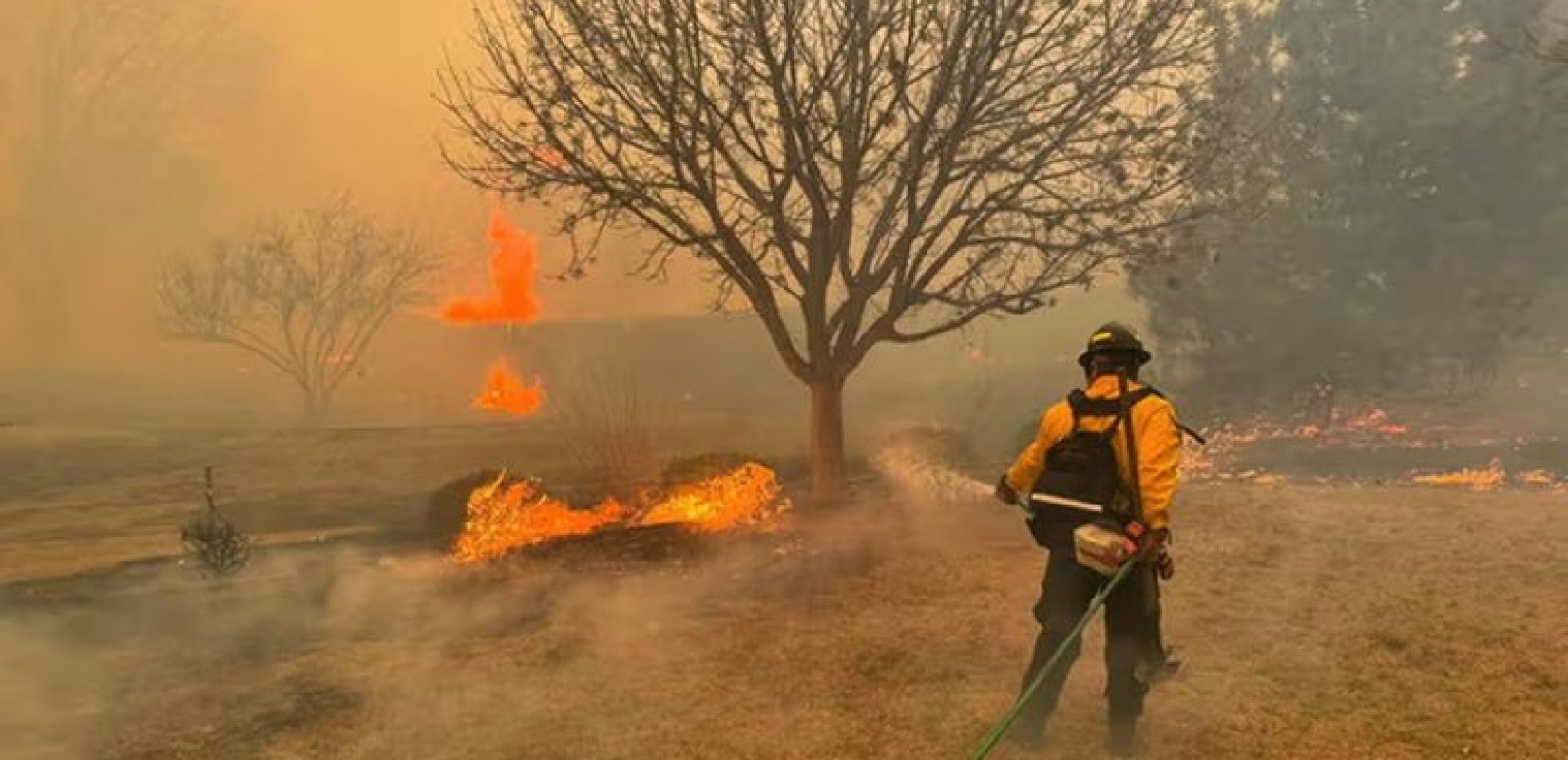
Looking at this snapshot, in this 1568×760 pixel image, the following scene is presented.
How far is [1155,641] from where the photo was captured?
4.96m

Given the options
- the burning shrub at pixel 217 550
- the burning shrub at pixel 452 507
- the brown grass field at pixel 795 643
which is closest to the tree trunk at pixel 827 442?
the brown grass field at pixel 795 643

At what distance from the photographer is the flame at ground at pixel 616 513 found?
11102 millimetres

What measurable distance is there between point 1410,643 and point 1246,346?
81.1 feet

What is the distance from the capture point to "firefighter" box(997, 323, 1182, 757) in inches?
185

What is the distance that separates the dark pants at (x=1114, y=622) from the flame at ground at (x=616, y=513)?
6.33 metres

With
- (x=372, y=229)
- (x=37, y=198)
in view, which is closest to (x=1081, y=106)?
(x=372, y=229)

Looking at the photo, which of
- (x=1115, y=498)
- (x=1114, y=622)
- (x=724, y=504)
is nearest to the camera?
(x=1115, y=498)

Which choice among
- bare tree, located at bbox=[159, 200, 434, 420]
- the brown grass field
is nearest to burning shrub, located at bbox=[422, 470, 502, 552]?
the brown grass field

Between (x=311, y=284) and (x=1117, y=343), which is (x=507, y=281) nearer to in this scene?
(x=311, y=284)

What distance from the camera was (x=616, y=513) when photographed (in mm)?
12828

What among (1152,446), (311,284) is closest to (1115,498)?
(1152,446)

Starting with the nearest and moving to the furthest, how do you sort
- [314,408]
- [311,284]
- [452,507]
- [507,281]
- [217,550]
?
[217,550] → [452,507] → [311,284] → [314,408] → [507,281]

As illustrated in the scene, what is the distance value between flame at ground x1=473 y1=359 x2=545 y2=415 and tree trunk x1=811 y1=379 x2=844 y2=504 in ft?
87.8

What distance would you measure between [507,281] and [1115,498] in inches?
1713
